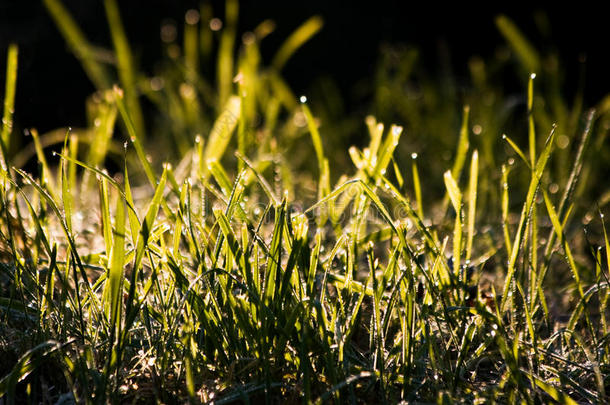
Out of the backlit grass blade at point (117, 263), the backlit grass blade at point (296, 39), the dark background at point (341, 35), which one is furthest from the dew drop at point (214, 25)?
the backlit grass blade at point (117, 263)

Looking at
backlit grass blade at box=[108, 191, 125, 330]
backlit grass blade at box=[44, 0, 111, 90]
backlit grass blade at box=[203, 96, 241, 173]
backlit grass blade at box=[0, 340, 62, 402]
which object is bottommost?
backlit grass blade at box=[0, 340, 62, 402]

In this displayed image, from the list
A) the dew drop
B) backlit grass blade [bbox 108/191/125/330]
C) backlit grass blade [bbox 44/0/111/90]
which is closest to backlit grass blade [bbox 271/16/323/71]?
the dew drop

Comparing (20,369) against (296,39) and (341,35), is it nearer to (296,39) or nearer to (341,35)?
(296,39)

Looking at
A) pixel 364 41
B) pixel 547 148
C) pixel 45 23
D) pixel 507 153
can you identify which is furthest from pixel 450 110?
pixel 45 23

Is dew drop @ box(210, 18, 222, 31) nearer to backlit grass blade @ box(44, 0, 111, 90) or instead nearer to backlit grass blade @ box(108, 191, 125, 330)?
backlit grass blade @ box(44, 0, 111, 90)

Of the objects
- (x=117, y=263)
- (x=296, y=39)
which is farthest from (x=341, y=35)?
(x=117, y=263)

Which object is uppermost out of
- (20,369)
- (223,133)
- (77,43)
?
(77,43)

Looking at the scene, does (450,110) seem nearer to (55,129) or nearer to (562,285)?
(562,285)
